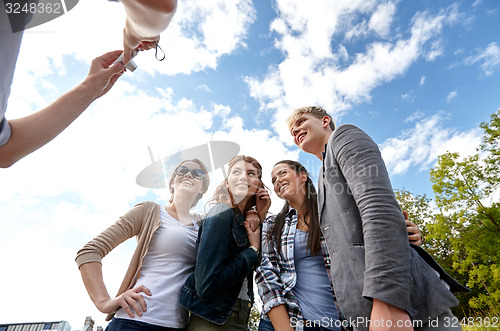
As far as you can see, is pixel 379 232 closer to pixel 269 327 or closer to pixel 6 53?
pixel 269 327

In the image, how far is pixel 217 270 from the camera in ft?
7.42

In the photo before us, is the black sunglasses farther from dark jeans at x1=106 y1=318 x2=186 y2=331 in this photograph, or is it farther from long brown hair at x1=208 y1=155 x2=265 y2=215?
dark jeans at x1=106 y1=318 x2=186 y2=331

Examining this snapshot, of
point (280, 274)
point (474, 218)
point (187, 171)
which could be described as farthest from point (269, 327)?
point (474, 218)

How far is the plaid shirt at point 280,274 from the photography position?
7.37 feet

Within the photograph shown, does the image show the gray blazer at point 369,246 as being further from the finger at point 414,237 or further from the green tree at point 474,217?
the green tree at point 474,217

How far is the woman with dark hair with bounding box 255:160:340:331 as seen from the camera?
220 cm

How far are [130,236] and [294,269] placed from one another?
1.61 metres

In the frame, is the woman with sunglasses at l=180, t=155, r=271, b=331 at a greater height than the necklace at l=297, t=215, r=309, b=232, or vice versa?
the necklace at l=297, t=215, r=309, b=232

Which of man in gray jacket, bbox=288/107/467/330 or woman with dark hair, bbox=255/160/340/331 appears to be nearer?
man in gray jacket, bbox=288/107/467/330

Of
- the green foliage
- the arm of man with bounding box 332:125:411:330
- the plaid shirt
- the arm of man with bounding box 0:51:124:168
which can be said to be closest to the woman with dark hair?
the plaid shirt

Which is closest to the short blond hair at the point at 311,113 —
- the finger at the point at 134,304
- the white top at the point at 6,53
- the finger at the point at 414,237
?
the finger at the point at 414,237

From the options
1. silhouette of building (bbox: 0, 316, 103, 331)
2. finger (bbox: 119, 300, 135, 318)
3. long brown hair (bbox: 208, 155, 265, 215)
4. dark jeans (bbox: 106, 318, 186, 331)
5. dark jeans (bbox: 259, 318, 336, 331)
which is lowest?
silhouette of building (bbox: 0, 316, 103, 331)

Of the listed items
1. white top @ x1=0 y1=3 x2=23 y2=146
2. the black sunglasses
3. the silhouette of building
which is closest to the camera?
white top @ x1=0 y1=3 x2=23 y2=146

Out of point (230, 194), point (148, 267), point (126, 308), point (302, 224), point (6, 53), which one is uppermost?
point (230, 194)
